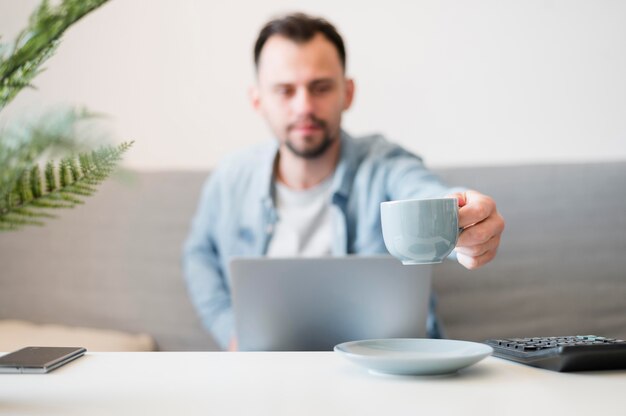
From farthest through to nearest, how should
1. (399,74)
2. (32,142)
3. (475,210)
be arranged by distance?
1. (399,74)
2. (475,210)
3. (32,142)

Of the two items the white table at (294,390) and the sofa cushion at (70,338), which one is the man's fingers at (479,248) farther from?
the sofa cushion at (70,338)

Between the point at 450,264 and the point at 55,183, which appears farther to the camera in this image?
the point at 450,264

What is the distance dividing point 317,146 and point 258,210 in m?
0.25

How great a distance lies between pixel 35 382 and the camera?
2.27 ft

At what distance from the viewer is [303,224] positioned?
6.31 ft

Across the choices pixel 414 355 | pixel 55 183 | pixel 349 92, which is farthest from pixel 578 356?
pixel 349 92

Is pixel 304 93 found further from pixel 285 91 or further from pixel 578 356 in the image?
pixel 578 356

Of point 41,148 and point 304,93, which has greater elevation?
point 304,93

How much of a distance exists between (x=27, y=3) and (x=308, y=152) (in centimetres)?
121

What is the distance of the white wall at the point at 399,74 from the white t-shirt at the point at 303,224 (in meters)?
0.38

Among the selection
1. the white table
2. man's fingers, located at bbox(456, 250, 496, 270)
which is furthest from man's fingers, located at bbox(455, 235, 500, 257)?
the white table

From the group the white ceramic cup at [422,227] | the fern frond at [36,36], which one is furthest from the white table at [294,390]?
the fern frond at [36,36]

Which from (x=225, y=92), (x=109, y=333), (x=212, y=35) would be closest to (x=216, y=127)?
(x=225, y=92)

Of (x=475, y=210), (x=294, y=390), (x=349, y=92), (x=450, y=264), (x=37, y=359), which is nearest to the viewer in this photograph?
(x=294, y=390)
